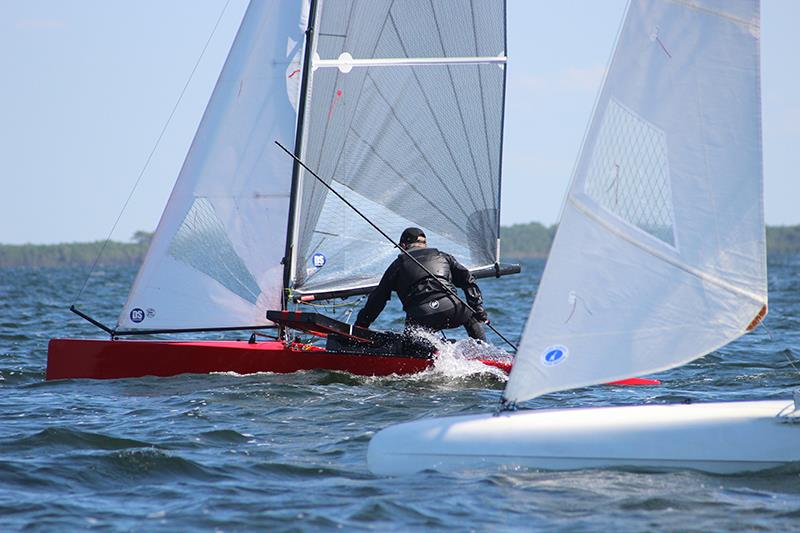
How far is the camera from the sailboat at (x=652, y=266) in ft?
18.2

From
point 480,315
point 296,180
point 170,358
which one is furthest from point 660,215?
point 170,358

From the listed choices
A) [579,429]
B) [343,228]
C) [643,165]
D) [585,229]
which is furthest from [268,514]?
[343,228]

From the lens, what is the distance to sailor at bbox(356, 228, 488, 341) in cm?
917

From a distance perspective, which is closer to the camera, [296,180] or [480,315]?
[480,315]

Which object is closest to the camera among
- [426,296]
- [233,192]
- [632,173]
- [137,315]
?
[632,173]

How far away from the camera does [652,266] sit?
224 inches

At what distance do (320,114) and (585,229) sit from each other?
175 inches

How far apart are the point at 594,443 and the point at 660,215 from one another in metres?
1.16

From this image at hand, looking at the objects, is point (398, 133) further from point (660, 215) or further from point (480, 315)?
point (660, 215)

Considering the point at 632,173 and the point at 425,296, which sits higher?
the point at 632,173

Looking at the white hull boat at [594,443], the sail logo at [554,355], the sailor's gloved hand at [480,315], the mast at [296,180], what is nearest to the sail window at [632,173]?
the sail logo at [554,355]

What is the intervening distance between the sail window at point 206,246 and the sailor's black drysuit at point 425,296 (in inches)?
46.2

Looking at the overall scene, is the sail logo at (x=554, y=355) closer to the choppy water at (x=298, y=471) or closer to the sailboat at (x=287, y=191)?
the choppy water at (x=298, y=471)

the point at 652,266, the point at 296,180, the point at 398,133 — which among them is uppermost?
the point at 398,133
